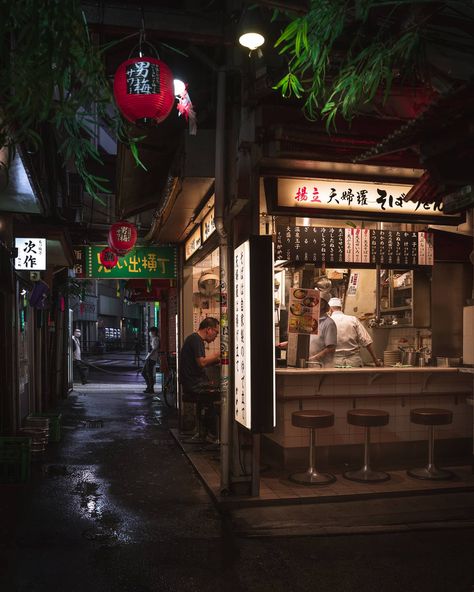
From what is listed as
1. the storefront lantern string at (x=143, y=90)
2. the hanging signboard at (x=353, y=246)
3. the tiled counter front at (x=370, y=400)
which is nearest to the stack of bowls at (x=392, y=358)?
the tiled counter front at (x=370, y=400)

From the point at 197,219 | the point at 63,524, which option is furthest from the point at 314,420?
the point at 197,219

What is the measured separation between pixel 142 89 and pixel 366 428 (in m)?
6.32

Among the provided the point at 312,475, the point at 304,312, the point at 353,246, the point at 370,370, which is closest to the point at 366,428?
the point at 370,370

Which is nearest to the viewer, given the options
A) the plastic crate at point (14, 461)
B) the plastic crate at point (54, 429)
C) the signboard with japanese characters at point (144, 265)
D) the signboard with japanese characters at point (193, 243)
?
the plastic crate at point (14, 461)

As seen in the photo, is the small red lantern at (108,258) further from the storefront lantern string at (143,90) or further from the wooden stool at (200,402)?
the storefront lantern string at (143,90)

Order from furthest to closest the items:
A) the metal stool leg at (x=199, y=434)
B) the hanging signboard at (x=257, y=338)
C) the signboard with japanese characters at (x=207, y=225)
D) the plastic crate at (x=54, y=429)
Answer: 1. the plastic crate at (x=54, y=429)
2. the metal stool leg at (x=199, y=434)
3. the signboard with japanese characters at (x=207, y=225)
4. the hanging signboard at (x=257, y=338)

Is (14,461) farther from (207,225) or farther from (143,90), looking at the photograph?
(143,90)

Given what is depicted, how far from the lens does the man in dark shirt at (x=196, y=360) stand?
38.5 feet

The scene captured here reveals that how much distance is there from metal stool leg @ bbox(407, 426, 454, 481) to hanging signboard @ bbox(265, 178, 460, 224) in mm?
3797

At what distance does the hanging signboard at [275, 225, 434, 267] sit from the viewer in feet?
31.3

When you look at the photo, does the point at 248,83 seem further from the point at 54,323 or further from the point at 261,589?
the point at 54,323

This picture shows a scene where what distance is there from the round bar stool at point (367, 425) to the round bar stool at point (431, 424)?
0.53 meters

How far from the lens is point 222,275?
8.76 meters

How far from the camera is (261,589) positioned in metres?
5.48
